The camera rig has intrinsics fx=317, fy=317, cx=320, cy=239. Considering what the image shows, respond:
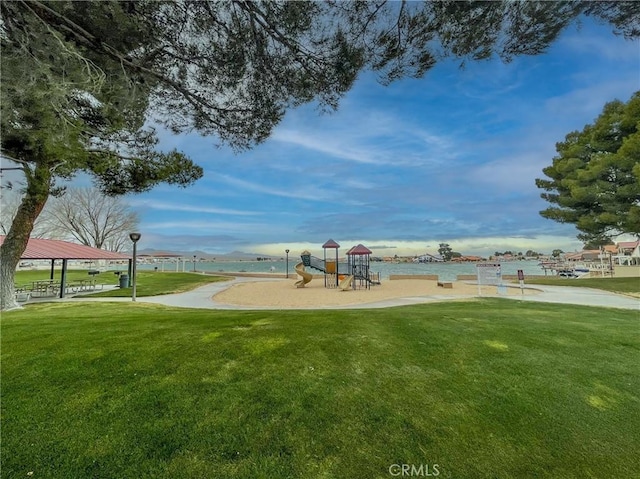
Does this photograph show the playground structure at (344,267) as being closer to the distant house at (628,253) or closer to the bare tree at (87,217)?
the bare tree at (87,217)

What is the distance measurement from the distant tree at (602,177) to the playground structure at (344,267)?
13.0 metres

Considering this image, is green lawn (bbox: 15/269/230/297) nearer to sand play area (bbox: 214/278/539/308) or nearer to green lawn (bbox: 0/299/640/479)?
sand play area (bbox: 214/278/539/308)

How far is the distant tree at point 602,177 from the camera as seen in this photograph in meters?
16.9

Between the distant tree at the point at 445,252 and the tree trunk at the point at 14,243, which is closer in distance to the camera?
the tree trunk at the point at 14,243

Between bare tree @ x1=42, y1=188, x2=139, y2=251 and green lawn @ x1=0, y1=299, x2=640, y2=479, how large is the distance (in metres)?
33.6

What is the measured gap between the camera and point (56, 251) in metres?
14.0

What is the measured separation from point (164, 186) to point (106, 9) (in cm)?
569

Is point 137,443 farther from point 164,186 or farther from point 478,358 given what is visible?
point 164,186

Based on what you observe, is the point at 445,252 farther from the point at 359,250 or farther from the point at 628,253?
the point at 359,250

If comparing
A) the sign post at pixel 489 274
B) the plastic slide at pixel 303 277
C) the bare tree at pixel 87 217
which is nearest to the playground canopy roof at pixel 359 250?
the plastic slide at pixel 303 277

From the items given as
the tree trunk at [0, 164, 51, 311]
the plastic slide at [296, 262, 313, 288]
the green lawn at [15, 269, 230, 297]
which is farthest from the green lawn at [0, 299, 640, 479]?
the plastic slide at [296, 262, 313, 288]

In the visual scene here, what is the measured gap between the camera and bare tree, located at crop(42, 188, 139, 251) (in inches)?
1293

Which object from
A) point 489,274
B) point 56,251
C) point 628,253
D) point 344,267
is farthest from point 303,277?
point 628,253

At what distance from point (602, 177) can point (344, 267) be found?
1656cm
